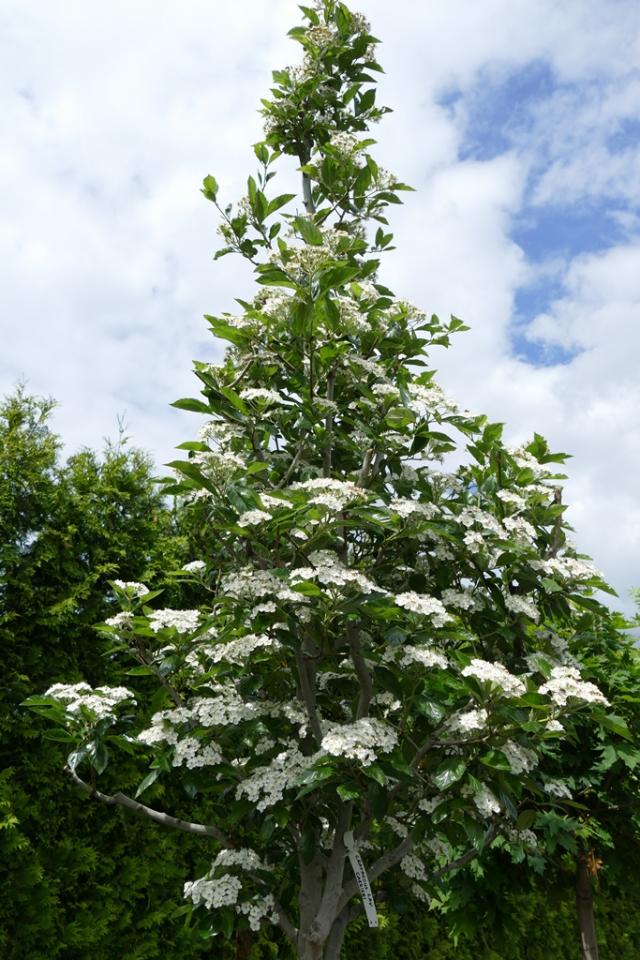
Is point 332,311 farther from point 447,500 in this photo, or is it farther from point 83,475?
point 83,475

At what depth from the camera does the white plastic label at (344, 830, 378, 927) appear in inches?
97.2

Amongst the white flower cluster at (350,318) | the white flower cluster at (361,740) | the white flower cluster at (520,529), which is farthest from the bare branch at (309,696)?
the white flower cluster at (350,318)

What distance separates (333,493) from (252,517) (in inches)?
10.1

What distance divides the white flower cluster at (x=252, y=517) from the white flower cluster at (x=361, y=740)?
0.64 meters

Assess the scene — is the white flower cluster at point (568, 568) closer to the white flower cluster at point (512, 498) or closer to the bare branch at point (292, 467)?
the white flower cluster at point (512, 498)

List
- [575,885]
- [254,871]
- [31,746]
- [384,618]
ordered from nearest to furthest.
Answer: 1. [384,618]
2. [254,871]
3. [31,746]
4. [575,885]

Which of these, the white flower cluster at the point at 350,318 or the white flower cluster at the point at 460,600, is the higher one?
the white flower cluster at the point at 350,318

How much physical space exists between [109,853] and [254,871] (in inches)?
43.9

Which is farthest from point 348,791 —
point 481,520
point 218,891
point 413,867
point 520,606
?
point 481,520

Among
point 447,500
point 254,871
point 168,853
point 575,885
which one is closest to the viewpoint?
point 254,871

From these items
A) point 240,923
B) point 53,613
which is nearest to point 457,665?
point 240,923

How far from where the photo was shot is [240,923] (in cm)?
257

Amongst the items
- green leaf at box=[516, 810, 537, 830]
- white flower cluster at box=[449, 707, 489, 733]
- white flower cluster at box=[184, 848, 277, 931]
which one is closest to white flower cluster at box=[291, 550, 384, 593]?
white flower cluster at box=[449, 707, 489, 733]

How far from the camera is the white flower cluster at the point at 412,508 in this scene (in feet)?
8.28
